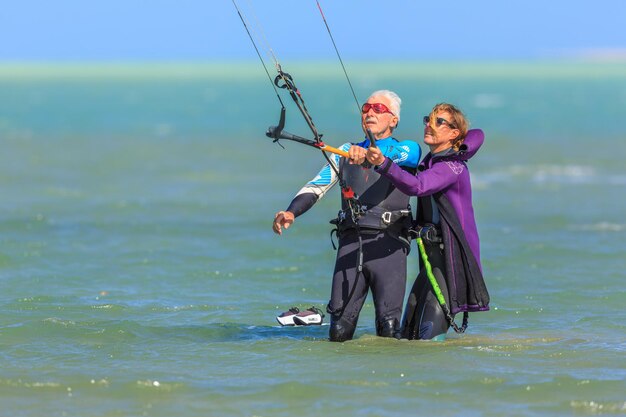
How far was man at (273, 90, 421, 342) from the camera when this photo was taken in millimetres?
9406

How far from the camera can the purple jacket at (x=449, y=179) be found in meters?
8.85

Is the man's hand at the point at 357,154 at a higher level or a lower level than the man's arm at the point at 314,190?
higher

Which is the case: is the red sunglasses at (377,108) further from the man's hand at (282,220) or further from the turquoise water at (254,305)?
the turquoise water at (254,305)

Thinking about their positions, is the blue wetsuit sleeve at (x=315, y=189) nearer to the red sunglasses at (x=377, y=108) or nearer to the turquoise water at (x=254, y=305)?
the red sunglasses at (x=377, y=108)

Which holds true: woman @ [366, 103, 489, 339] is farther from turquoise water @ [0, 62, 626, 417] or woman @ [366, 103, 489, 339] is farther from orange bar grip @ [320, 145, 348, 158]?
orange bar grip @ [320, 145, 348, 158]

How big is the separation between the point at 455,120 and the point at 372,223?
→ 35.1 inches

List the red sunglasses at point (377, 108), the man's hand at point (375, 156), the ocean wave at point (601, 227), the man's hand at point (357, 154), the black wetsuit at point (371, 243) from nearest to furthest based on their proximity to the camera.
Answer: the man's hand at point (375, 156)
the man's hand at point (357, 154)
the red sunglasses at point (377, 108)
the black wetsuit at point (371, 243)
the ocean wave at point (601, 227)

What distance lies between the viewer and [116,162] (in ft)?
106

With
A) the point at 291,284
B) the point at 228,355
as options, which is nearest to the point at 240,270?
the point at 291,284

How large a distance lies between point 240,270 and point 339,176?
212 inches

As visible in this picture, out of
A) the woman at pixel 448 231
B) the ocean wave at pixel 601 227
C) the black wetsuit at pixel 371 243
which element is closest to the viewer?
the woman at pixel 448 231

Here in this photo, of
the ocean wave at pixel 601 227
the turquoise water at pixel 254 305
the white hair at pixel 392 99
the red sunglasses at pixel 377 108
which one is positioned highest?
the white hair at pixel 392 99

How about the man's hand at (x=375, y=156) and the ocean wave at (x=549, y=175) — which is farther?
the ocean wave at (x=549, y=175)

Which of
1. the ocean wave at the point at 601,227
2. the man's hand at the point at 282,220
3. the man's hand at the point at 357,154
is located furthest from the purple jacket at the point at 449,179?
the ocean wave at the point at 601,227
